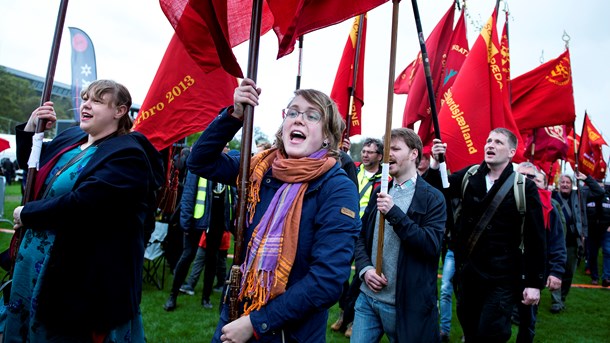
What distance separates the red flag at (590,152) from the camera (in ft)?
33.6

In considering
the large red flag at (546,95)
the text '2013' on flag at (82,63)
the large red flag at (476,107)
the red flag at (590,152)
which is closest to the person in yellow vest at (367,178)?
the large red flag at (476,107)

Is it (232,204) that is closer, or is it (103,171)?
(103,171)

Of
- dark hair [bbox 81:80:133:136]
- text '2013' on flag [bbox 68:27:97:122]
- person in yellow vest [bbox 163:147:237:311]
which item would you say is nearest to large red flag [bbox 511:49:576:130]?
person in yellow vest [bbox 163:147:237:311]

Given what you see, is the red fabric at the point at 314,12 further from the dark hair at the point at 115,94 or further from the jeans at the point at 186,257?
the jeans at the point at 186,257

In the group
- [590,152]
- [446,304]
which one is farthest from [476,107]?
[590,152]

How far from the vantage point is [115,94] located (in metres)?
2.77

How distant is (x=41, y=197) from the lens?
8.77 ft

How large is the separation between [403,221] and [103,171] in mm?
1913

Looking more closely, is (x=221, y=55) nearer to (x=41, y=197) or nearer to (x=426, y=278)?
(x=41, y=197)

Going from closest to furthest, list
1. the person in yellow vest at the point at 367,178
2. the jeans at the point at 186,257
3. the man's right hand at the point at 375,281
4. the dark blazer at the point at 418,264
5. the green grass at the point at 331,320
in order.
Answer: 1. the dark blazer at the point at 418,264
2. the man's right hand at the point at 375,281
3. the green grass at the point at 331,320
4. the person in yellow vest at the point at 367,178
5. the jeans at the point at 186,257

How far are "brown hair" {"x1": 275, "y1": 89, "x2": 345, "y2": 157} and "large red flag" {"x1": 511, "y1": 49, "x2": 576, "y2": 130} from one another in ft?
18.4

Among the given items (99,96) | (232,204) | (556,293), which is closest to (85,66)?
(232,204)

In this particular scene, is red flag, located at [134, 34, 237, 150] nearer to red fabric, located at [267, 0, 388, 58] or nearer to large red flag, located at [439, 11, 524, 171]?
red fabric, located at [267, 0, 388, 58]

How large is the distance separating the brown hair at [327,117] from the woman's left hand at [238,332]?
0.86m
